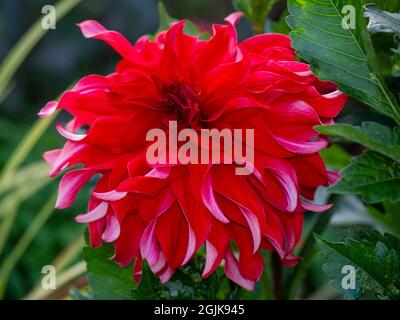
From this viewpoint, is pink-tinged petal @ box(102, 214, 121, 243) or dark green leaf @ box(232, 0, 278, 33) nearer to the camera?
pink-tinged petal @ box(102, 214, 121, 243)

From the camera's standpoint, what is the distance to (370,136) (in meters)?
0.42

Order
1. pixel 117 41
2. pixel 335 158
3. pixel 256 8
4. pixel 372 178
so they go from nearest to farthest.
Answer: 1. pixel 372 178
2. pixel 117 41
3. pixel 256 8
4. pixel 335 158

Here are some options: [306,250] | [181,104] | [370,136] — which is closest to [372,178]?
[370,136]

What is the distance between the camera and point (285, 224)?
1.57 feet

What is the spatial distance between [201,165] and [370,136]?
108 millimetres

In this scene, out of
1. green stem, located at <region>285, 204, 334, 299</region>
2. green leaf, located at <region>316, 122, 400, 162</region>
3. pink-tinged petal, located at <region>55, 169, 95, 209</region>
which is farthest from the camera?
green stem, located at <region>285, 204, 334, 299</region>

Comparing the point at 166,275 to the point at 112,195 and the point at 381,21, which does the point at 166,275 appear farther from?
the point at 381,21

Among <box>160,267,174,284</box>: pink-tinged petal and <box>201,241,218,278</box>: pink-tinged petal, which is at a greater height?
<box>201,241,218,278</box>: pink-tinged petal

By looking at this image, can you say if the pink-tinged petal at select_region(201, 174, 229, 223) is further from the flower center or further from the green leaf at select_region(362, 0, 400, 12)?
the green leaf at select_region(362, 0, 400, 12)

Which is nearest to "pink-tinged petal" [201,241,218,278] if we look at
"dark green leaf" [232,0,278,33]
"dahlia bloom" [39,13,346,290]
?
"dahlia bloom" [39,13,346,290]

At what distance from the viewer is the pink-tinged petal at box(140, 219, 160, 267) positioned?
0.46m
